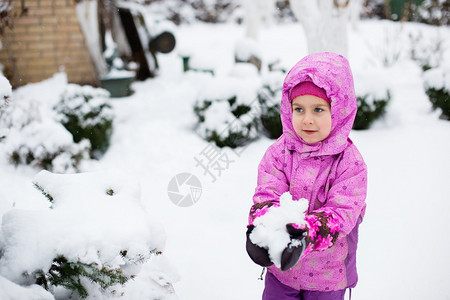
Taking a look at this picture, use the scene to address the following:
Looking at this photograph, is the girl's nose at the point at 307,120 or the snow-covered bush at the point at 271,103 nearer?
the girl's nose at the point at 307,120

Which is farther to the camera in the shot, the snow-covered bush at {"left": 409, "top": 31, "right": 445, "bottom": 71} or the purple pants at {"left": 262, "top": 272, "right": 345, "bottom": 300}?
the snow-covered bush at {"left": 409, "top": 31, "right": 445, "bottom": 71}

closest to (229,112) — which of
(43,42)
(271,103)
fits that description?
(271,103)

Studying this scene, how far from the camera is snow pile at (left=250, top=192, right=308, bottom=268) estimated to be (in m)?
1.16

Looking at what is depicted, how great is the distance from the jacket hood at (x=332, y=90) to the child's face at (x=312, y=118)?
3 centimetres

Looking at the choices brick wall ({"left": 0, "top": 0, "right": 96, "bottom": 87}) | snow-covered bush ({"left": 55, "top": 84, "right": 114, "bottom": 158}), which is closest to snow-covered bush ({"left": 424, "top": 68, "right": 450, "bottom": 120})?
snow-covered bush ({"left": 55, "top": 84, "right": 114, "bottom": 158})

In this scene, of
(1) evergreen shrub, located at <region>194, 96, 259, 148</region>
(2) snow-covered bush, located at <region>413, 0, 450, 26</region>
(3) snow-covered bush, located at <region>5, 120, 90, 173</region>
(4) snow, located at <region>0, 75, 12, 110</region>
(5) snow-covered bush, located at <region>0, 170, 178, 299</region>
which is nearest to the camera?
(5) snow-covered bush, located at <region>0, 170, 178, 299</region>

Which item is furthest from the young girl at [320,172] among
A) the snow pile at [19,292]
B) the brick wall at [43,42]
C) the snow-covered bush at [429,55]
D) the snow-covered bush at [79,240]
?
the brick wall at [43,42]

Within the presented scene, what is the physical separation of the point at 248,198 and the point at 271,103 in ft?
5.23

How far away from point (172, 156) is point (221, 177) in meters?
0.82

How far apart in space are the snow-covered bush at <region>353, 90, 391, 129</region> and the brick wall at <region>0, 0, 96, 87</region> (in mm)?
5322

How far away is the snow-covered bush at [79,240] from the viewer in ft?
4.29

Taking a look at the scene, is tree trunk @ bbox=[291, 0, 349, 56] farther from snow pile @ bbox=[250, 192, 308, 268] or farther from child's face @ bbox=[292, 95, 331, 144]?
snow pile @ bbox=[250, 192, 308, 268]

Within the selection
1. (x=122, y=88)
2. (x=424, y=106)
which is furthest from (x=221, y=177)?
(x=122, y=88)

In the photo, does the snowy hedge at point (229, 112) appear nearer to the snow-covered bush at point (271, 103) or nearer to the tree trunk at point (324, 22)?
the snow-covered bush at point (271, 103)
